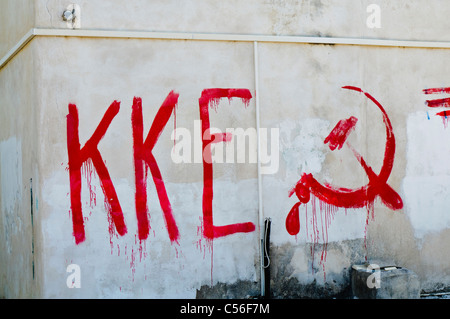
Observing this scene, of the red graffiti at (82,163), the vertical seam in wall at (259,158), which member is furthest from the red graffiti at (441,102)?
the red graffiti at (82,163)

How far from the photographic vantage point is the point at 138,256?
6754mm

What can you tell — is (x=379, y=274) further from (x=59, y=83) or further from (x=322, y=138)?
(x=59, y=83)

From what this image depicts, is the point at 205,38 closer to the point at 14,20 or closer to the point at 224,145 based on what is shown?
the point at 224,145

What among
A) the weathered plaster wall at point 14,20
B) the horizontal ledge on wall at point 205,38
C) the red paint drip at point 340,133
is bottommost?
the red paint drip at point 340,133

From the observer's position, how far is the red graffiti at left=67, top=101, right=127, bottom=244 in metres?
6.62

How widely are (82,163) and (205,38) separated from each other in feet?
6.30

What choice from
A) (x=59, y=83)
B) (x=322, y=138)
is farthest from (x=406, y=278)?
(x=59, y=83)

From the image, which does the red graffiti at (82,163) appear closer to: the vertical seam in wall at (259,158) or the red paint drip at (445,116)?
the vertical seam in wall at (259,158)

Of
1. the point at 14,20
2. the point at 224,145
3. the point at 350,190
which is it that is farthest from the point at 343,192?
the point at 14,20

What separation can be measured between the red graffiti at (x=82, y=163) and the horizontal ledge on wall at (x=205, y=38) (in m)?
0.76

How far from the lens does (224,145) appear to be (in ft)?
23.1

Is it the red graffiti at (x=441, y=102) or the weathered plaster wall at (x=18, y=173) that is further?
the red graffiti at (x=441, y=102)

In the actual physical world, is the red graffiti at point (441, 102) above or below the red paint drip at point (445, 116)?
above

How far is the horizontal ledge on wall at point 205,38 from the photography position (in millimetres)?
6637
